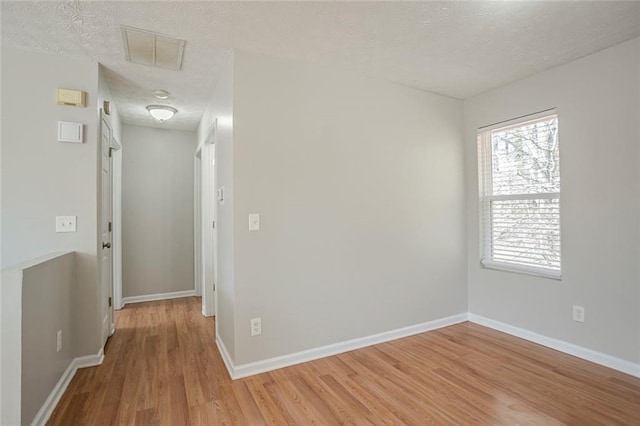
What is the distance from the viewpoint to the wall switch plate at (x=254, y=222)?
2459mm

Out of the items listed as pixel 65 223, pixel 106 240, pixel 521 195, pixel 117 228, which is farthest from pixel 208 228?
pixel 521 195

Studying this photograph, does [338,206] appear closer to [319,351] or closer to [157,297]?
[319,351]

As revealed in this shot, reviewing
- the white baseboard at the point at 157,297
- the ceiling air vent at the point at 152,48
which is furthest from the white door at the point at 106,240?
the white baseboard at the point at 157,297

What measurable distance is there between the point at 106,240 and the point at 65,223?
2.05 feet

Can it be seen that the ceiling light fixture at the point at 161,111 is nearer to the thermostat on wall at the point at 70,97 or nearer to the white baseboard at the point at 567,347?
the thermostat on wall at the point at 70,97

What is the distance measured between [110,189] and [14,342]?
2026mm

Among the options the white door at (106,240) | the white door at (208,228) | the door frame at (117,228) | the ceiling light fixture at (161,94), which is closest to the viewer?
the white door at (106,240)

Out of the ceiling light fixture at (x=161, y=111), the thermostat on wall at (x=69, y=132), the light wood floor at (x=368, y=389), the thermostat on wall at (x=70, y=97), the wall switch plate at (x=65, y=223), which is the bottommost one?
the light wood floor at (x=368, y=389)

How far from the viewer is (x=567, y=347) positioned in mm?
2781

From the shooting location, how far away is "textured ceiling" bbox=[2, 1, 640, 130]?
1.97m

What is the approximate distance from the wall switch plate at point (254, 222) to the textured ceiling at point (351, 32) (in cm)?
128

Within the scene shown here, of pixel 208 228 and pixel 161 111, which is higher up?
pixel 161 111

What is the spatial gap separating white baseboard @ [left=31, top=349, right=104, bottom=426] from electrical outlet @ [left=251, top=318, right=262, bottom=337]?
128 centimetres

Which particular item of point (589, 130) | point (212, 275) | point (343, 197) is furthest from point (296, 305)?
point (589, 130)
